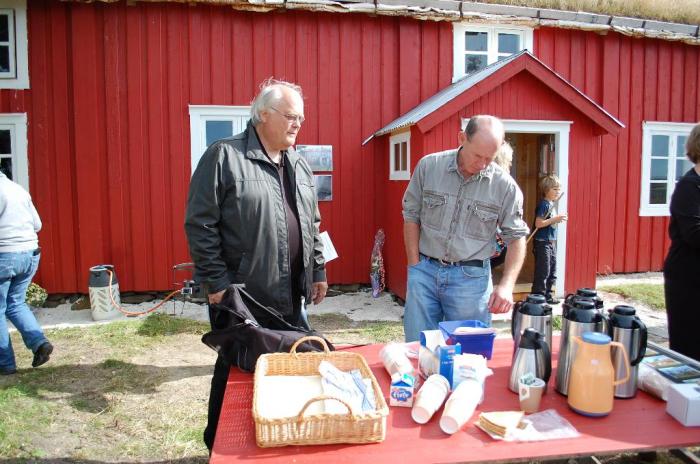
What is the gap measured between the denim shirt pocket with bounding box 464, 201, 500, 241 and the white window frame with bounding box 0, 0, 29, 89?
6044 mm

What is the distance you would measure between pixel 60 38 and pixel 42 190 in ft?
6.23

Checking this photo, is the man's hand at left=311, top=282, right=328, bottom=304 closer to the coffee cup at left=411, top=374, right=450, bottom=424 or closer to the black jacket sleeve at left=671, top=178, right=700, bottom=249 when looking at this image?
the coffee cup at left=411, top=374, right=450, bottom=424

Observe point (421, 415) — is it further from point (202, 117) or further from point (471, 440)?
point (202, 117)

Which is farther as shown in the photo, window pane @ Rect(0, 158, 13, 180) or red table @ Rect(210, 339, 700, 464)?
window pane @ Rect(0, 158, 13, 180)

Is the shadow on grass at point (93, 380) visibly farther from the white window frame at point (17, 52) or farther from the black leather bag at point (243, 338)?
the white window frame at point (17, 52)

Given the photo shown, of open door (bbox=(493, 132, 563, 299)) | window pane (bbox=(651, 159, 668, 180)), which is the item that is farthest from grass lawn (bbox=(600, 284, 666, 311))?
window pane (bbox=(651, 159, 668, 180))

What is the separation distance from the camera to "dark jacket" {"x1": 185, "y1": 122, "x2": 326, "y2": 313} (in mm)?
2365

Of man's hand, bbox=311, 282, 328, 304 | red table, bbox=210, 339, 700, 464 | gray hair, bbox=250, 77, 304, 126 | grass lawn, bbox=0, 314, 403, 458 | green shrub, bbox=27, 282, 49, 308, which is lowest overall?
grass lawn, bbox=0, 314, 403, 458

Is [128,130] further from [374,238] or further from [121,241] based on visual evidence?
[374,238]

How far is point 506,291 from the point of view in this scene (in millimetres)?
2592

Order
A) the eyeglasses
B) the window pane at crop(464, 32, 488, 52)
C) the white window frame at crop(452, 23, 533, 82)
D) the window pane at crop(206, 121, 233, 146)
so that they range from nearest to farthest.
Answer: the eyeglasses → the window pane at crop(206, 121, 233, 146) → the white window frame at crop(452, 23, 533, 82) → the window pane at crop(464, 32, 488, 52)

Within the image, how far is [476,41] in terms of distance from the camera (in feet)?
24.0

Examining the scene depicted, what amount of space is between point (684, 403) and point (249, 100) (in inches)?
239

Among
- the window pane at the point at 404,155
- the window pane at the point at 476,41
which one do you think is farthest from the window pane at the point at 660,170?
the window pane at the point at 404,155
